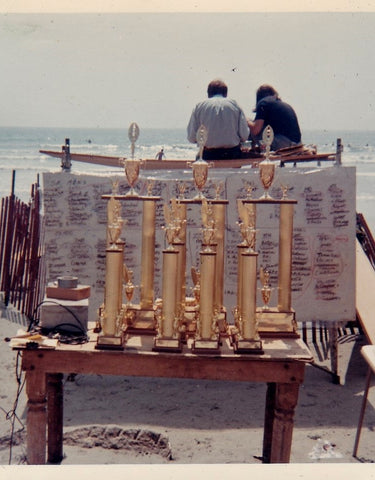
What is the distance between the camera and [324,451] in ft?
14.4

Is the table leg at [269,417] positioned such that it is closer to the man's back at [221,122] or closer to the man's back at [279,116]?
the man's back at [221,122]

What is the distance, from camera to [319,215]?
5.66 metres

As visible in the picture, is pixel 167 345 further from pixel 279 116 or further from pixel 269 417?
pixel 279 116

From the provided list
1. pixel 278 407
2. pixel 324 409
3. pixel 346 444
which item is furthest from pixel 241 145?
pixel 278 407

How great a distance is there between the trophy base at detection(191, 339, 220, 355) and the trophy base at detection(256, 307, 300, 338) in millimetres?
367

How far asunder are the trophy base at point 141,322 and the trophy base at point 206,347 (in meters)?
0.36

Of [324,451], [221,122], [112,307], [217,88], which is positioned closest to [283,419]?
[112,307]

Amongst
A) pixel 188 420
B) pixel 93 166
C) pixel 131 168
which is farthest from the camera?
pixel 93 166

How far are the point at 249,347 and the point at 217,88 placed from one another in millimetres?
3691

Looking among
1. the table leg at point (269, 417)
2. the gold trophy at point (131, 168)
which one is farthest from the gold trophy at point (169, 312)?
the table leg at point (269, 417)

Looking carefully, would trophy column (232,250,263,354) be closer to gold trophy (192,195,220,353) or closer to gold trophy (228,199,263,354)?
gold trophy (228,199,263,354)

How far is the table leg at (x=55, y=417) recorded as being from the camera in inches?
155

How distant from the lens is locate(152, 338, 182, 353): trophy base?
10.9ft

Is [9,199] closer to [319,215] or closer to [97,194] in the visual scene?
[97,194]
